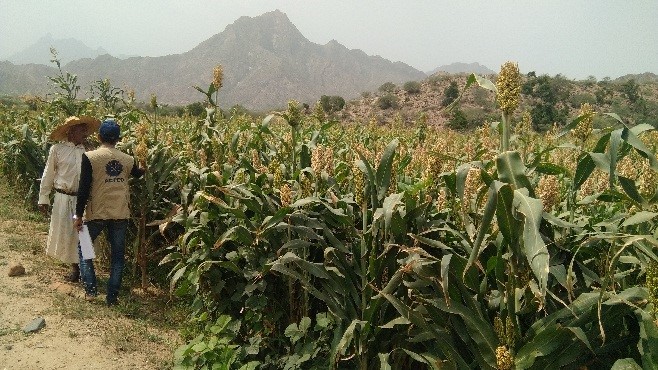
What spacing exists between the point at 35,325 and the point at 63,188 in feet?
4.54

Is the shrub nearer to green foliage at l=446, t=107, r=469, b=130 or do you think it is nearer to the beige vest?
green foliage at l=446, t=107, r=469, b=130

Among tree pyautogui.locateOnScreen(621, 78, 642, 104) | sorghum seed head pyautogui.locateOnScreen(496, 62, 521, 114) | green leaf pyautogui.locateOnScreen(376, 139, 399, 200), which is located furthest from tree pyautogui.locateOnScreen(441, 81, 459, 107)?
sorghum seed head pyautogui.locateOnScreen(496, 62, 521, 114)

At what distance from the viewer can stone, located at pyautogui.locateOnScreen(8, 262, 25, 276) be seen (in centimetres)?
443

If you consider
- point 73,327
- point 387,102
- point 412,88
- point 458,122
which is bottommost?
point 73,327

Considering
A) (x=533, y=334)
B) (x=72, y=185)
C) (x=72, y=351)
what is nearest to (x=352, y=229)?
(x=533, y=334)

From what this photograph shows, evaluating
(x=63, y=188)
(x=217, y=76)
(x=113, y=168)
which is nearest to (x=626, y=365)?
(x=217, y=76)

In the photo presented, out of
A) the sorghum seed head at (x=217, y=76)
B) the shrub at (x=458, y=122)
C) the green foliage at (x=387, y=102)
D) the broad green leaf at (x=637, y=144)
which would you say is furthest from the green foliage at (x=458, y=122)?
the green foliage at (x=387, y=102)

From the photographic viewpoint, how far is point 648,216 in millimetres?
1486

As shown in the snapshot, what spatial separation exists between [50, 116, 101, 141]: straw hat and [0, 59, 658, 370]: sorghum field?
57.1 inches

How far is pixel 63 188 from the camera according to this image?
170 inches

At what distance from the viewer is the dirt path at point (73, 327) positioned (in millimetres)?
3152

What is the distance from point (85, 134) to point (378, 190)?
3549 millimetres

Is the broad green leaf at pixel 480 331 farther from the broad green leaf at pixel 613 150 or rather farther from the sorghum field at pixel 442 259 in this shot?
the broad green leaf at pixel 613 150

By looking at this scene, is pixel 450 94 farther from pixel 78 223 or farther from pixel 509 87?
pixel 509 87
